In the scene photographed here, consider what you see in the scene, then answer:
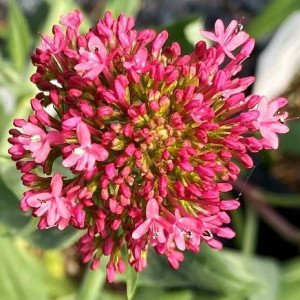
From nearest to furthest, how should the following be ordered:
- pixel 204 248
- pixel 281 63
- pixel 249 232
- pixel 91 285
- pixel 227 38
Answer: pixel 227 38 < pixel 204 248 < pixel 91 285 < pixel 281 63 < pixel 249 232

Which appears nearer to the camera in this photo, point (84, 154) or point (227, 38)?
point (84, 154)

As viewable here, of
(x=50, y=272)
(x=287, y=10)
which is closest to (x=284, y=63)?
(x=287, y=10)

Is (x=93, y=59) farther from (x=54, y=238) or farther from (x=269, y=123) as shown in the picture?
(x=54, y=238)

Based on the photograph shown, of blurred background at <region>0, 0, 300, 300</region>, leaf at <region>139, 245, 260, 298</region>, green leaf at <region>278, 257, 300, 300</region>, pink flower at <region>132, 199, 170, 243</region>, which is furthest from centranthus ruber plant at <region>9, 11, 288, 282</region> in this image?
green leaf at <region>278, 257, 300, 300</region>

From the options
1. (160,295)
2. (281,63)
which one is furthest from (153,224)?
(160,295)

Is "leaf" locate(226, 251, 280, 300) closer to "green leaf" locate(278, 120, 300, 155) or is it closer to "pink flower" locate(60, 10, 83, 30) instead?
"green leaf" locate(278, 120, 300, 155)

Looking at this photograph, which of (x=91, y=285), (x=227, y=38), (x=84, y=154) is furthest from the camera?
(x=91, y=285)

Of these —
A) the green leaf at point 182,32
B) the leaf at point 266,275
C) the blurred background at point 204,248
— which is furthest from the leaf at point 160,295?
the green leaf at point 182,32
